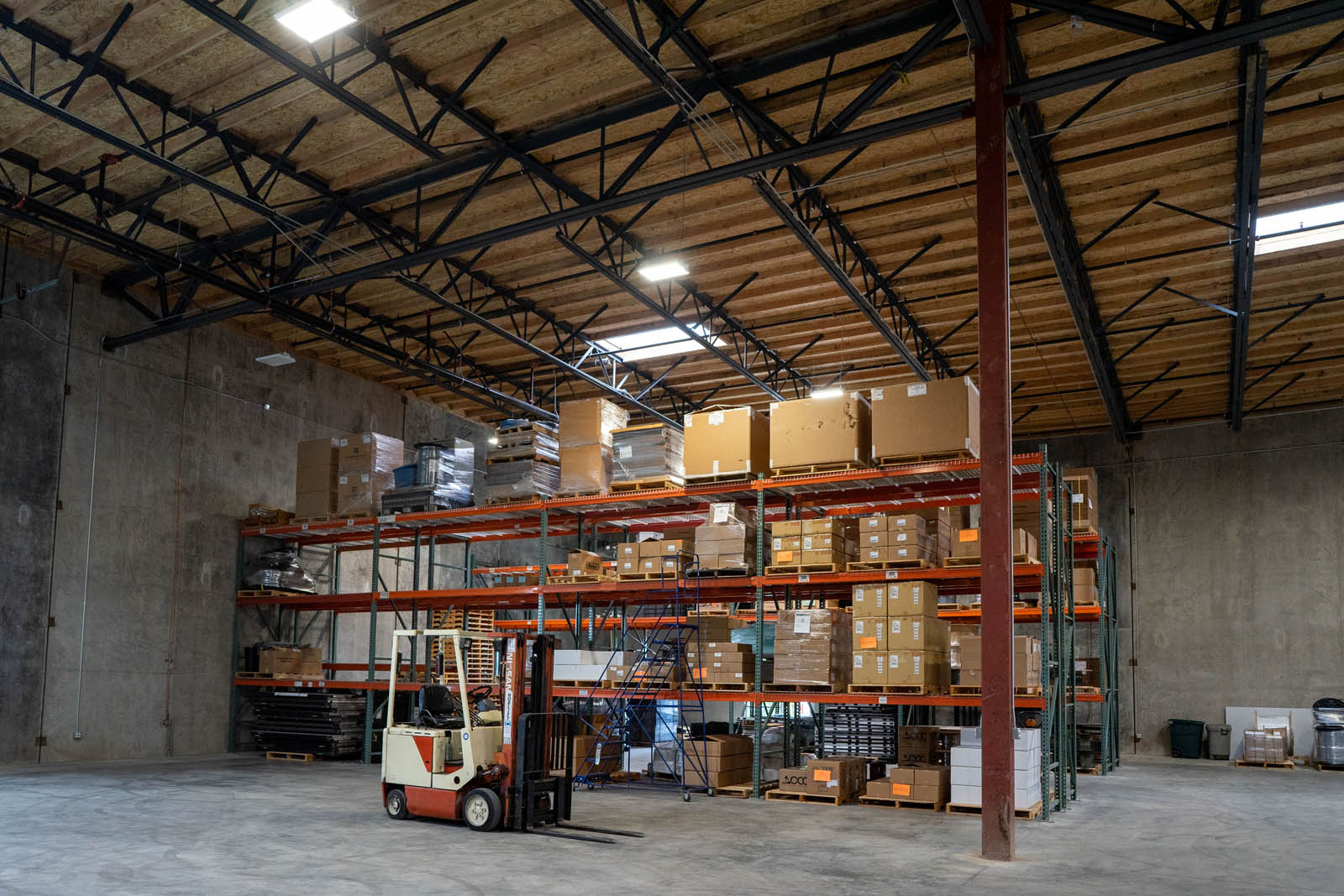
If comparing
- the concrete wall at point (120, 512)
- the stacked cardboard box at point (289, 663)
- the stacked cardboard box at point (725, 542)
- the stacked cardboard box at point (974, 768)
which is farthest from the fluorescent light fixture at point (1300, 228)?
the concrete wall at point (120, 512)

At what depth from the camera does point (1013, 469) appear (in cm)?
1207

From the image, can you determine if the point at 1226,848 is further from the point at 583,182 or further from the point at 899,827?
the point at 583,182

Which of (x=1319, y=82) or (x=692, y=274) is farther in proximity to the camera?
(x=692, y=274)

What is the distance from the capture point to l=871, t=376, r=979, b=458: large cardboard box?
11.8 metres

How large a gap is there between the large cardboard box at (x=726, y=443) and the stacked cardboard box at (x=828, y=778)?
3559 millimetres

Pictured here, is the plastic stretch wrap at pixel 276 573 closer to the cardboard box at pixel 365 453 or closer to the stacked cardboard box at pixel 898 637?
the cardboard box at pixel 365 453

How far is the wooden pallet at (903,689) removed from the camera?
11.5 m

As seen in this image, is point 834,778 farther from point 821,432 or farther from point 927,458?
point 821,432

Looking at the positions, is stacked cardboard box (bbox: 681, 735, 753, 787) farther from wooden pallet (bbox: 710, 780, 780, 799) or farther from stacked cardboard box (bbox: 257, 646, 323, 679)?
stacked cardboard box (bbox: 257, 646, 323, 679)

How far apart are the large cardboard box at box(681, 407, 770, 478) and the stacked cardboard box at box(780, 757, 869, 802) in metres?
3.56

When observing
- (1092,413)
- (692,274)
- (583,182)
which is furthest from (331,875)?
(1092,413)

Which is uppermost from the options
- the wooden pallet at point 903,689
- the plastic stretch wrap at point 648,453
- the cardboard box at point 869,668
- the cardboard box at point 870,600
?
the plastic stretch wrap at point 648,453

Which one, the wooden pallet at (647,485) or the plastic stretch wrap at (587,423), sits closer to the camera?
the wooden pallet at (647,485)

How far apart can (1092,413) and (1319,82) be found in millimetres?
11882
